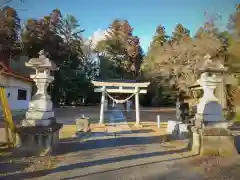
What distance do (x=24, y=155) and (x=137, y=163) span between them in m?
3.37

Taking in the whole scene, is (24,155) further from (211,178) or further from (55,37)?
(55,37)

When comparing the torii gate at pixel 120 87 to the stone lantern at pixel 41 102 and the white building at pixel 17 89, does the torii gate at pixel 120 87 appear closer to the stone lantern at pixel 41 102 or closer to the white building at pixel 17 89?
the white building at pixel 17 89

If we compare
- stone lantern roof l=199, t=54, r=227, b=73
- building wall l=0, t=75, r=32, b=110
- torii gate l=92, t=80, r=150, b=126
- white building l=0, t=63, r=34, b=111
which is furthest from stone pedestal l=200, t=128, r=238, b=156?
building wall l=0, t=75, r=32, b=110

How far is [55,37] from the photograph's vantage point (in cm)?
3459

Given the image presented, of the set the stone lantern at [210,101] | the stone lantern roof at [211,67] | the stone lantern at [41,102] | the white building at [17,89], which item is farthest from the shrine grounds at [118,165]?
the white building at [17,89]

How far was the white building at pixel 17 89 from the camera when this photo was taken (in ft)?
68.1

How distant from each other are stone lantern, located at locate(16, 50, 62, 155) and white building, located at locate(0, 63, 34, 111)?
42.8ft

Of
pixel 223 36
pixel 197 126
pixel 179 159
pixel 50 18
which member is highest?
pixel 50 18

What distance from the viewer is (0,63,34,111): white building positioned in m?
20.7

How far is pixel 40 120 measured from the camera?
7.78m

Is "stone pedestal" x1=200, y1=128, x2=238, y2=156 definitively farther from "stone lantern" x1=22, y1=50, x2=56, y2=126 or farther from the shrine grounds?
"stone lantern" x1=22, y1=50, x2=56, y2=126

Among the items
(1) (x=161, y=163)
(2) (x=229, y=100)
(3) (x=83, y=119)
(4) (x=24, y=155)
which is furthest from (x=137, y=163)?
(2) (x=229, y=100)

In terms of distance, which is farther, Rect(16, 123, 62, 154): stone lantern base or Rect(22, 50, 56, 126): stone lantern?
Rect(22, 50, 56, 126): stone lantern

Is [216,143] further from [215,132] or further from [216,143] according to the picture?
[215,132]
